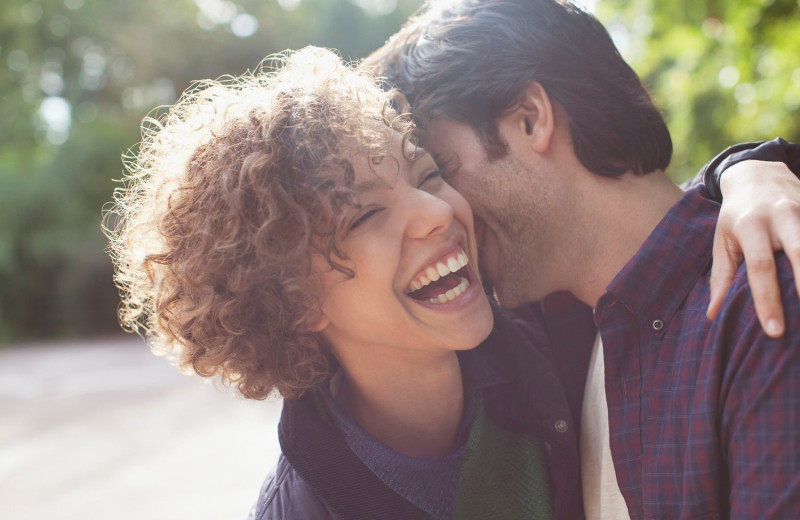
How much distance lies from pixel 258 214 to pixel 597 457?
1.05m

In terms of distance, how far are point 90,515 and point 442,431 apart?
443 centimetres

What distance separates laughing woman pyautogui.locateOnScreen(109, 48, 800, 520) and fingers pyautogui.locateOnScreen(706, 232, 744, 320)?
0.56 meters

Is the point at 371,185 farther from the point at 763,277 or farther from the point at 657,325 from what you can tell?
the point at 763,277

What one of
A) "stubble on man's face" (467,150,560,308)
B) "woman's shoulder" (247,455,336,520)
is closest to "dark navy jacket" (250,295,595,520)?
"woman's shoulder" (247,455,336,520)

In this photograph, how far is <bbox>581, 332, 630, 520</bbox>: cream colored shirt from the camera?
186 cm

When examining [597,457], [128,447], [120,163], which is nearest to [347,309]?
[597,457]

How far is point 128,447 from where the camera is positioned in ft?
23.4

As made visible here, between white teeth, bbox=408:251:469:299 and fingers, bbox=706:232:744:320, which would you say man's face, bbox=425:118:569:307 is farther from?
fingers, bbox=706:232:744:320

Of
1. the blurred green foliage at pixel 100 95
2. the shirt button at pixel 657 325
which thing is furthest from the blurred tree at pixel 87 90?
the shirt button at pixel 657 325

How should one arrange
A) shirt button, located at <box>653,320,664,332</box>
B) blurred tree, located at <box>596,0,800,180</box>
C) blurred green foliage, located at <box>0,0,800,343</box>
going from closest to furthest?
shirt button, located at <box>653,320,664,332</box>, blurred tree, located at <box>596,0,800,180</box>, blurred green foliage, located at <box>0,0,800,343</box>

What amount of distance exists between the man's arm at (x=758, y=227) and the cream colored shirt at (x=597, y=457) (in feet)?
1.52

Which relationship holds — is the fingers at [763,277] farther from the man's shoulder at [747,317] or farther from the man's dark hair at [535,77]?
the man's dark hair at [535,77]

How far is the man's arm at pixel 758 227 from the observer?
144cm

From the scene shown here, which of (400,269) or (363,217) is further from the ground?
(363,217)
